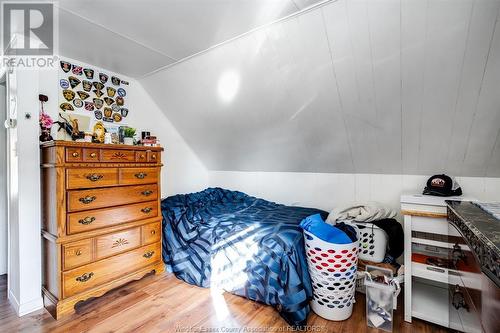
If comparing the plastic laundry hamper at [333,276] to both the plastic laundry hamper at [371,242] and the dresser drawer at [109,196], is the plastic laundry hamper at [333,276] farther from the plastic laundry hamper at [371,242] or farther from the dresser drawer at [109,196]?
the dresser drawer at [109,196]

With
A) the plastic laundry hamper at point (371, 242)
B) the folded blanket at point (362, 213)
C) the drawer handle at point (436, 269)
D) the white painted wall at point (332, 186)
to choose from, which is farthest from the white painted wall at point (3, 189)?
the drawer handle at point (436, 269)

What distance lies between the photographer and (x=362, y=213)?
6.86 ft

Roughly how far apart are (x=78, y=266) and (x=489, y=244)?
7.66 feet

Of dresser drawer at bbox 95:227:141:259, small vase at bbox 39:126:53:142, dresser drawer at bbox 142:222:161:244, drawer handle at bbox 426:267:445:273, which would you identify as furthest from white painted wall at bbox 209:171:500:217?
small vase at bbox 39:126:53:142

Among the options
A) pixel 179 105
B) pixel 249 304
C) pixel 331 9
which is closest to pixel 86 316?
pixel 249 304

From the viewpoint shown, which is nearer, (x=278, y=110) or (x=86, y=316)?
(x=86, y=316)

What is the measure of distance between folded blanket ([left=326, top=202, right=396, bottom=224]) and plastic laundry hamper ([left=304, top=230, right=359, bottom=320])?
1.36 ft

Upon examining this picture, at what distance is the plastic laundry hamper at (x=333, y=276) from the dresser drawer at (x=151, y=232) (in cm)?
150

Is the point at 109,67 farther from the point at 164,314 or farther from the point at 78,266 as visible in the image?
the point at 164,314

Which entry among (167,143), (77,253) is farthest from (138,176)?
(167,143)

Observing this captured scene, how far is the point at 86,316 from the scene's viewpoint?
5.83 feet

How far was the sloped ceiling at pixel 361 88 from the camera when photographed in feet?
4.81

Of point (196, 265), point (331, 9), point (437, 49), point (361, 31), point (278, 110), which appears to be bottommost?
point (196, 265)

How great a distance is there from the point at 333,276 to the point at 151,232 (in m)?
1.69
